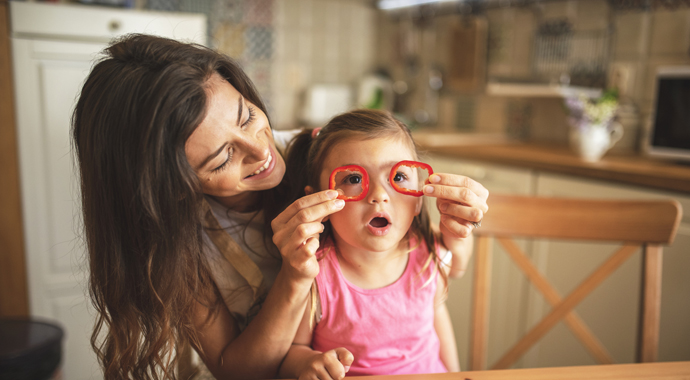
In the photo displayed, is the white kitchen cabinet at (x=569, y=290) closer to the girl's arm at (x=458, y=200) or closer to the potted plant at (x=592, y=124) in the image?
the potted plant at (x=592, y=124)

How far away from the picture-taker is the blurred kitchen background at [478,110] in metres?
1.81

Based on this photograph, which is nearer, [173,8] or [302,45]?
[173,8]

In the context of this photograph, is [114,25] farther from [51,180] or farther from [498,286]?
[498,286]

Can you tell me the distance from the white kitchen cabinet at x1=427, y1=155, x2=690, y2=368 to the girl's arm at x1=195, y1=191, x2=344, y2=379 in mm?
775

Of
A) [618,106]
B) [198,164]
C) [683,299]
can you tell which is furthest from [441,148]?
[198,164]

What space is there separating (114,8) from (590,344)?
206cm

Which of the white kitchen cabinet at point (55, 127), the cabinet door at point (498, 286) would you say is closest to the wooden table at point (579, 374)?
the cabinet door at point (498, 286)

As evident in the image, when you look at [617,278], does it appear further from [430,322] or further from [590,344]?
[430,322]

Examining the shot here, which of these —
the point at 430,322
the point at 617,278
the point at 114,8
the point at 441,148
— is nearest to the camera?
the point at 430,322

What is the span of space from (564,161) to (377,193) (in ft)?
4.47

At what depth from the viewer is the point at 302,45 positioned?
3.33 m

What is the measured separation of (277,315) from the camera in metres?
0.81

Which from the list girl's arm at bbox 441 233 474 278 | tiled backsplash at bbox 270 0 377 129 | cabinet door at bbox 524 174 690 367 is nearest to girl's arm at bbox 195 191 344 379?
girl's arm at bbox 441 233 474 278

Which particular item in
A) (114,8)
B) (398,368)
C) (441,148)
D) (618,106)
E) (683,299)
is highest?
(114,8)
